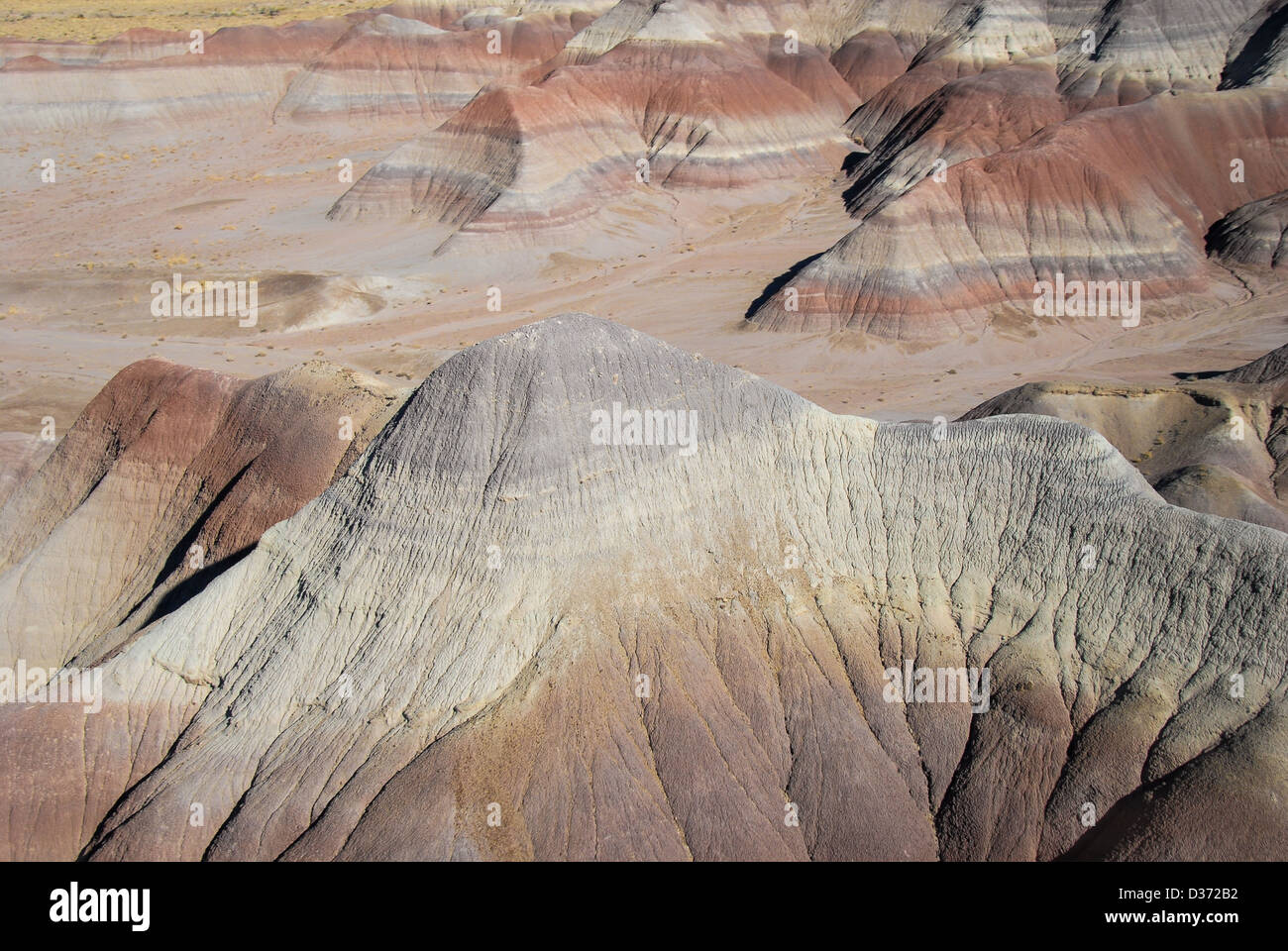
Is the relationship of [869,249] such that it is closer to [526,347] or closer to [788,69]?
[526,347]

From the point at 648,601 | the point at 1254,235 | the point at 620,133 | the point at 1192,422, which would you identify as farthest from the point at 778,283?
the point at 648,601

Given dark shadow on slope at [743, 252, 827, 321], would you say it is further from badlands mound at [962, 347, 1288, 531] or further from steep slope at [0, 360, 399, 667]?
steep slope at [0, 360, 399, 667]

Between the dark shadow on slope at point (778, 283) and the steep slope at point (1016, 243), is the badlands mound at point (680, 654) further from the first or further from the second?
the dark shadow on slope at point (778, 283)

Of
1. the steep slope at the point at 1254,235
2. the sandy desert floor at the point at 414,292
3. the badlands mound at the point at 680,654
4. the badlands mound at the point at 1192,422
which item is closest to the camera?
the badlands mound at the point at 680,654

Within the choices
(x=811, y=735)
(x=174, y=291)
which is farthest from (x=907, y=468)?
(x=174, y=291)

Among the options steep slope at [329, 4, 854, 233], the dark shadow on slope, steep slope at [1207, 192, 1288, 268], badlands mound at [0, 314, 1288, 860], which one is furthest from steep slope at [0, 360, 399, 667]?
steep slope at [1207, 192, 1288, 268]

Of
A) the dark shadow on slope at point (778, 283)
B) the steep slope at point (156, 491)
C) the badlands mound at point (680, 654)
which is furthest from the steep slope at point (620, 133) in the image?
the badlands mound at point (680, 654)

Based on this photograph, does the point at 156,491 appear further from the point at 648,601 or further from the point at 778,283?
the point at 778,283
